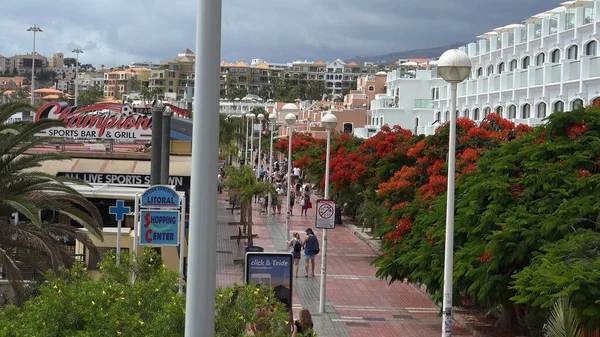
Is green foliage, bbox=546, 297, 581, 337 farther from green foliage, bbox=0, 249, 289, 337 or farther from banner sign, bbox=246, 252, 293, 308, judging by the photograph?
banner sign, bbox=246, 252, 293, 308

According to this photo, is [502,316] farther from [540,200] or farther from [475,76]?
[475,76]

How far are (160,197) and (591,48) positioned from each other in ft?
92.9

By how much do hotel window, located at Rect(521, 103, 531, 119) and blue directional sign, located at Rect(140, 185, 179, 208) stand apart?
100.0 feet

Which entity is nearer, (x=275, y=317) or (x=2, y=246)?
(x=275, y=317)

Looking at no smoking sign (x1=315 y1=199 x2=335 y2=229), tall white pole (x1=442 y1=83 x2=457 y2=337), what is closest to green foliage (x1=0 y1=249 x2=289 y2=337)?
tall white pole (x1=442 y1=83 x2=457 y2=337)

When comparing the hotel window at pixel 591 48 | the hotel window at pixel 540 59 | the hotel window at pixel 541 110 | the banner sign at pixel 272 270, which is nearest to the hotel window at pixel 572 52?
the hotel window at pixel 591 48

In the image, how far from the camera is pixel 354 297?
27.2 m

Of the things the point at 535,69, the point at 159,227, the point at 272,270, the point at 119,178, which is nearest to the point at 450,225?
the point at 159,227

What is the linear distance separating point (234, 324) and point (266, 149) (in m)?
98.8

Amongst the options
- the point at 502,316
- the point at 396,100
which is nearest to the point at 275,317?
the point at 502,316

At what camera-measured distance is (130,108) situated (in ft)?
121

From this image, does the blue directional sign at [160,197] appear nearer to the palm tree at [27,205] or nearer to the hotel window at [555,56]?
the palm tree at [27,205]

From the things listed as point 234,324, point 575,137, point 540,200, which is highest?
point 575,137

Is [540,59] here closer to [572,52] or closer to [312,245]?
[572,52]
